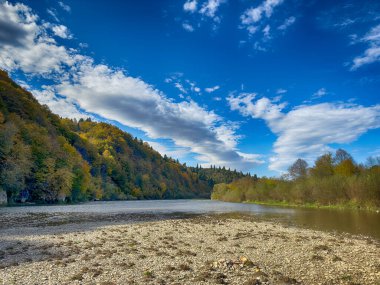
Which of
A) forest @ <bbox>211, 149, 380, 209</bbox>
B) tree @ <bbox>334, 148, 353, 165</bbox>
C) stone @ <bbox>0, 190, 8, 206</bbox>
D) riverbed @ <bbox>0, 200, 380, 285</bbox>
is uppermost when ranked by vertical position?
tree @ <bbox>334, 148, 353, 165</bbox>

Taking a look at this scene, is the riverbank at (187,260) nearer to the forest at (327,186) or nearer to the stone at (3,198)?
the forest at (327,186)

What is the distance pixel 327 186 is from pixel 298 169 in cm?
3269

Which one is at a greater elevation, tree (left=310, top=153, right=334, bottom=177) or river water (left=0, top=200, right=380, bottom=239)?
tree (left=310, top=153, right=334, bottom=177)

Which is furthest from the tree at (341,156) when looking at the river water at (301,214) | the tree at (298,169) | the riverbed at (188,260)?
the riverbed at (188,260)

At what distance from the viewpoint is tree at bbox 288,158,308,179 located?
10584 cm

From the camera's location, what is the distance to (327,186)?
77188 millimetres

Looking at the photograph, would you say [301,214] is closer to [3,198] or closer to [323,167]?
[323,167]

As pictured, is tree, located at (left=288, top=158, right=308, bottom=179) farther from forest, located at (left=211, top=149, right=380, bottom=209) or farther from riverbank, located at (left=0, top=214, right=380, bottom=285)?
riverbank, located at (left=0, top=214, right=380, bottom=285)

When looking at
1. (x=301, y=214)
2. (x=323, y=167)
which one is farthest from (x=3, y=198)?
(x=323, y=167)

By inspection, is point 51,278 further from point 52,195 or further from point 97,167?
point 97,167

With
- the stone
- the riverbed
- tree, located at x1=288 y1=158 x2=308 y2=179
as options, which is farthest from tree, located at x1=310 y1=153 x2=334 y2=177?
the stone

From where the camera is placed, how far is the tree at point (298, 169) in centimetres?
10584

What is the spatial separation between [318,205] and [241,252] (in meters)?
68.0

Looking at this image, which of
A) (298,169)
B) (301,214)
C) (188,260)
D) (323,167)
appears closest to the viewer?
(188,260)
